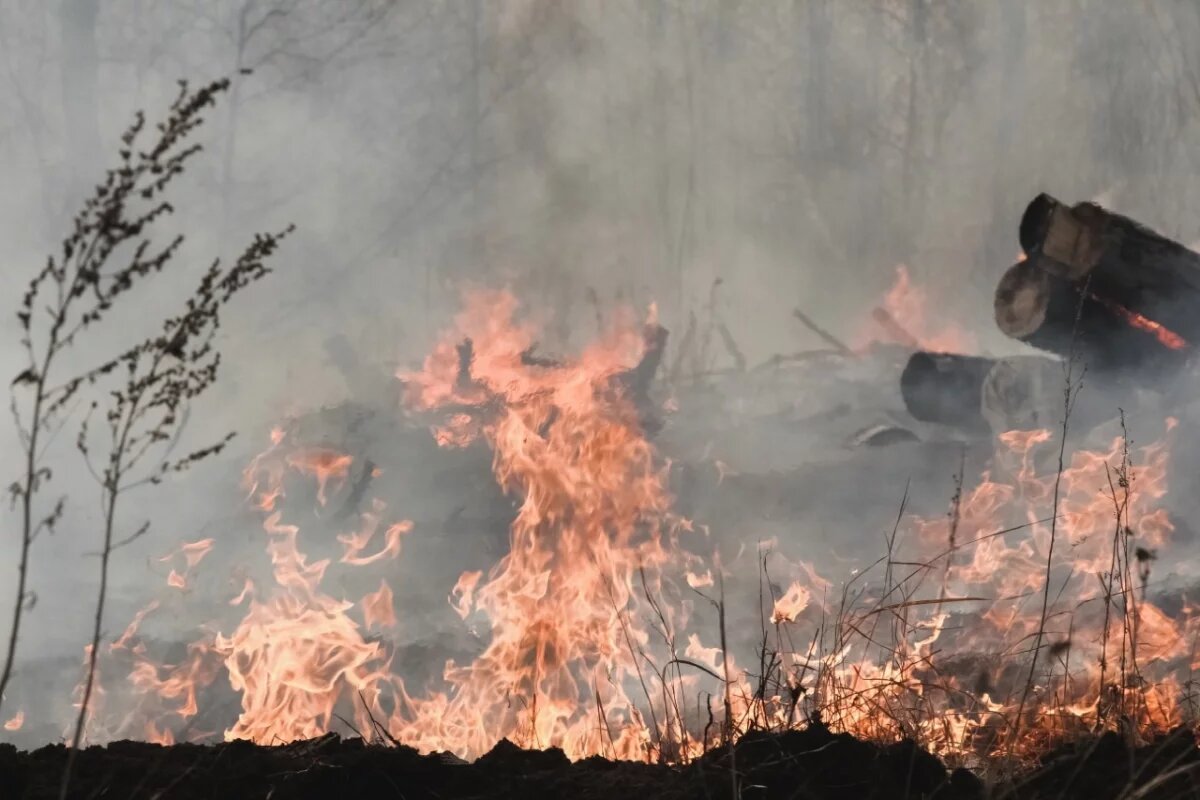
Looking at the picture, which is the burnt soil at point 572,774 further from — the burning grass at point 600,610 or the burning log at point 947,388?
the burning log at point 947,388

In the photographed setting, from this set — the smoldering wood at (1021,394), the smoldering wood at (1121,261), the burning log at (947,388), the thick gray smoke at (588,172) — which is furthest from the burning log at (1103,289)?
the thick gray smoke at (588,172)

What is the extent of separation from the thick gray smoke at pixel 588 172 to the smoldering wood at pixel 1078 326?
965 millimetres

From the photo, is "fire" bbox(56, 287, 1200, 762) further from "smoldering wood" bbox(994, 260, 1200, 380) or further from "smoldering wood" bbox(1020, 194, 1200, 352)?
"smoldering wood" bbox(1020, 194, 1200, 352)

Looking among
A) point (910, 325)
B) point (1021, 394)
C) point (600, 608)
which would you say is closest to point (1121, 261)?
point (1021, 394)

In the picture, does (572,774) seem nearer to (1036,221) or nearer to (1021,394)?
(1036,221)

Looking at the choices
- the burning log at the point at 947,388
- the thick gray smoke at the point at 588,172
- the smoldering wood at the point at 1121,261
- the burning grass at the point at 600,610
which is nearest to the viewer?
the burning grass at the point at 600,610

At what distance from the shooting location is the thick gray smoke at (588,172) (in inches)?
283

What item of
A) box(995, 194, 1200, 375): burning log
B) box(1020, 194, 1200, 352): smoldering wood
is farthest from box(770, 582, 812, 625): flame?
box(1020, 194, 1200, 352): smoldering wood

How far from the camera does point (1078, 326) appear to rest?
5.39 metres

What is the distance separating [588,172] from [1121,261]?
5.28 meters

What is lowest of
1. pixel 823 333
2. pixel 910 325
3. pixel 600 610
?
pixel 600 610

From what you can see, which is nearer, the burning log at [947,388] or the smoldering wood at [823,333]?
the burning log at [947,388]

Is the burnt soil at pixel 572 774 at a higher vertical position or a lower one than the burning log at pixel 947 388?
lower

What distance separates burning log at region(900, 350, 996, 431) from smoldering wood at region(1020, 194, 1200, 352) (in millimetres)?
1166
